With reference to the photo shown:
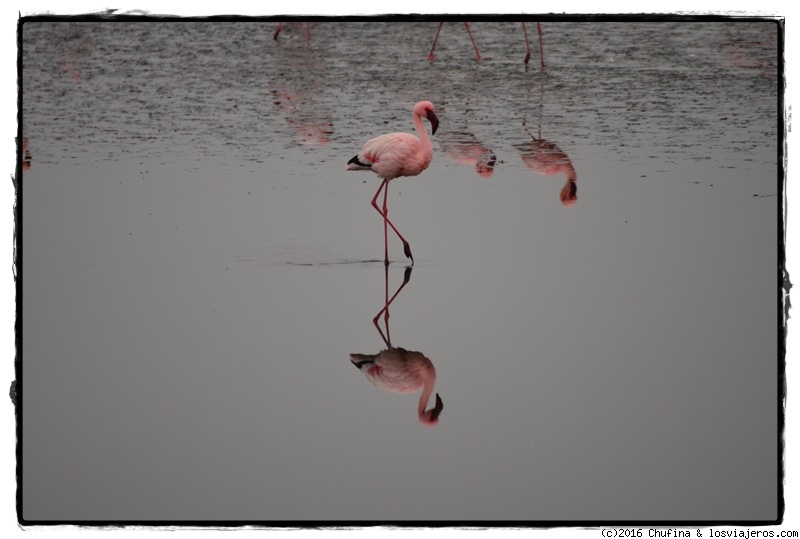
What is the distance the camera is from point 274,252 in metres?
8.04

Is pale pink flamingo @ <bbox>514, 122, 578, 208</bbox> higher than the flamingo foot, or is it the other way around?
pale pink flamingo @ <bbox>514, 122, 578, 208</bbox>

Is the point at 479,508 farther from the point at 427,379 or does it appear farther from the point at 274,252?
the point at 274,252

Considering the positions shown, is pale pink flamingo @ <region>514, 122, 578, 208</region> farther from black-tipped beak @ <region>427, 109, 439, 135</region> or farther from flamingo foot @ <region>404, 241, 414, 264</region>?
flamingo foot @ <region>404, 241, 414, 264</region>

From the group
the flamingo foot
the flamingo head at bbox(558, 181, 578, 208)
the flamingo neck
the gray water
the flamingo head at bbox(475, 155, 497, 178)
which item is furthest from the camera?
the flamingo head at bbox(475, 155, 497, 178)

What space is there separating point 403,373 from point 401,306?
0.97m

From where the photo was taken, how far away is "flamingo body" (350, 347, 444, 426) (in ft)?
19.0

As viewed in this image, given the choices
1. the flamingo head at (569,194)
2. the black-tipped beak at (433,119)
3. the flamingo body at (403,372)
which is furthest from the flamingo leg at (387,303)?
the flamingo head at (569,194)

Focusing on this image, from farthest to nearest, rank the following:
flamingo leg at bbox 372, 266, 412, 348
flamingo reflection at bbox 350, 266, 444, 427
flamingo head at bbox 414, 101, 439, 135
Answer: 1. flamingo head at bbox 414, 101, 439, 135
2. flamingo leg at bbox 372, 266, 412, 348
3. flamingo reflection at bbox 350, 266, 444, 427

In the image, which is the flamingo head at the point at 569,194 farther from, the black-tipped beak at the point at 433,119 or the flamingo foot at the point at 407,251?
the flamingo foot at the point at 407,251

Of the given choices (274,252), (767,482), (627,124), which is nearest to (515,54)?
(627,124)

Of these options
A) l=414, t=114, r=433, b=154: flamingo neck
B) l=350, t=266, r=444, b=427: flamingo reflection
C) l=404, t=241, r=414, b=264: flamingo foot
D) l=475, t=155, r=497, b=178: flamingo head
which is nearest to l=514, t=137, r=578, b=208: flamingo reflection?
l=475, t=155, r=497, b=178: flamingo head

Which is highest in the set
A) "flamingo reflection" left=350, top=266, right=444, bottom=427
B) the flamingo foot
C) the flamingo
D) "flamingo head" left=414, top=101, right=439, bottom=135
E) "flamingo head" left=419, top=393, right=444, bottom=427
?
"flamingo head" left=414, top=101, right=439, bottom=135

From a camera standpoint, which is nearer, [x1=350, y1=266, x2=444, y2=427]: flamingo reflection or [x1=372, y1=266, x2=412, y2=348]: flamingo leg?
[x1=350, y1=266, x2=444, y2=427]: flamingo reflection

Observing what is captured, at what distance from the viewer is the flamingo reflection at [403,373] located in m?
5.75
